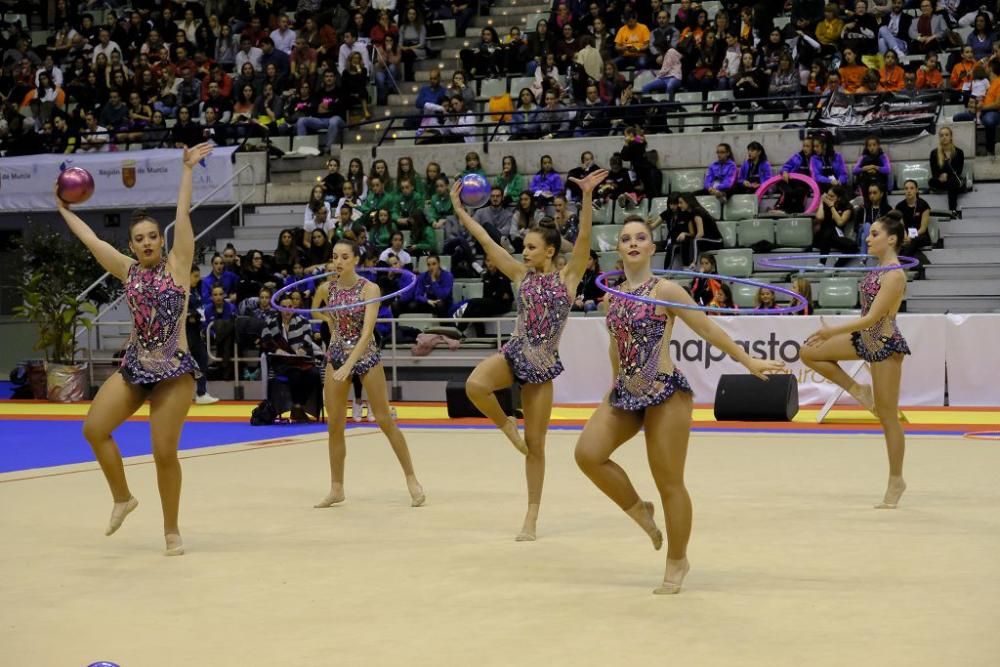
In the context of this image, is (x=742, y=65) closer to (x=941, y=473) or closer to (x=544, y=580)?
(x=941, y=473)

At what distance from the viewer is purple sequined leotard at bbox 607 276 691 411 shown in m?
6.05

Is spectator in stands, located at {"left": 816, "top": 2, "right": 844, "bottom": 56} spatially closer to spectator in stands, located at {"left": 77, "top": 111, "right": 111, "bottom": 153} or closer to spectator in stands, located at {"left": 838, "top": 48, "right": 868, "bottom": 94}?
spectator in stands, located at {"left": 838, "top": 48, "right": 868, "bottom": 94}

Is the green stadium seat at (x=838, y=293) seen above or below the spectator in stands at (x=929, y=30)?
below

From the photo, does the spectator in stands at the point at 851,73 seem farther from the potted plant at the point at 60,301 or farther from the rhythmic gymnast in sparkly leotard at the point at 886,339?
the potted plant at the point at 60,301

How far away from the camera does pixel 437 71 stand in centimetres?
2227

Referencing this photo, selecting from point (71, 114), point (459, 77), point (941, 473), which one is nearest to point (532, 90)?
point (459, 77)

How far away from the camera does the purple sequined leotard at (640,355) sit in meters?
6.05

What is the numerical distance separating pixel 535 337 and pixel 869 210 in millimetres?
10196

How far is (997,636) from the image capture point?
513cm

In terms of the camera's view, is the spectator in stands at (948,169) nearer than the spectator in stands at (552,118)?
Yes

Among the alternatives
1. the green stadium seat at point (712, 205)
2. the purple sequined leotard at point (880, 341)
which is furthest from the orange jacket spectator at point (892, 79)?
the purple sequined leotard at point (880, 341)

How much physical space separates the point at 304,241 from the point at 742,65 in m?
7.05

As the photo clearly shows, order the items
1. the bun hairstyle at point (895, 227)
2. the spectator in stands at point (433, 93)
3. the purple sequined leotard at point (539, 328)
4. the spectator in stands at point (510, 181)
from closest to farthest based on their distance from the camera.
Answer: the purple sequined leotard at point (539, 328) → the bun hairstyle at point (895, 227) → the spectator in stands at point (510, 181) → the spectator in stands at point (433, 93)

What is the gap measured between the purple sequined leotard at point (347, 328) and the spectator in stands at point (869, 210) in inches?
370
